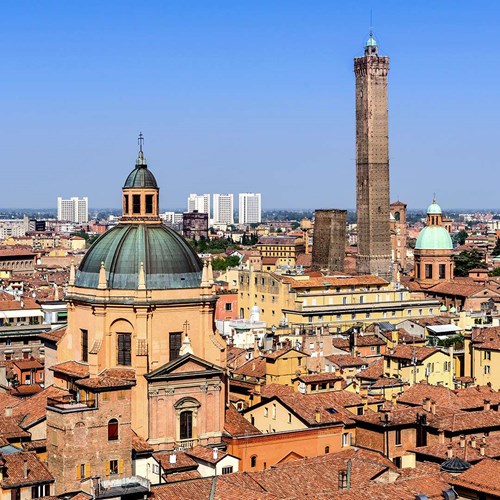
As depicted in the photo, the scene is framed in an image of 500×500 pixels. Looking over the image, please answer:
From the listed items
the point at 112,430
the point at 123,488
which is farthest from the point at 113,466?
the point at 123,488

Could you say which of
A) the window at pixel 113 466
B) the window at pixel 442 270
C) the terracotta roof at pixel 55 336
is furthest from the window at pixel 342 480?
the window at pixel 442 270

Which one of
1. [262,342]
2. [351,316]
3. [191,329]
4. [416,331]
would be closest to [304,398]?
[191,329]

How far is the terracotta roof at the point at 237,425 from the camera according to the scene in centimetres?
3558

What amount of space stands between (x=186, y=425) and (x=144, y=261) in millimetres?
4793

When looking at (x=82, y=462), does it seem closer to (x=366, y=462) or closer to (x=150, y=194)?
(x=366, y=462)

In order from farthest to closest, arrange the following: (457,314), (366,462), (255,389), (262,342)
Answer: (457,314) < (262,342) < (255,389) < (366,462)

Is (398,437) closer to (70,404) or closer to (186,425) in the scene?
(186,425)

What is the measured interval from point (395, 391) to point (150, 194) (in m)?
12.7

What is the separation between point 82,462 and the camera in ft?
97.1

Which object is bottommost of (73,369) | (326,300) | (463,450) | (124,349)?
(463,450)

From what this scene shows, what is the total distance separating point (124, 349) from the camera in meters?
35.6

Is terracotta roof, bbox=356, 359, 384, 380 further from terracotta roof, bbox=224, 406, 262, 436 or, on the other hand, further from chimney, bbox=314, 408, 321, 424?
terracotta roof, bbox=224, 406, 262, 436

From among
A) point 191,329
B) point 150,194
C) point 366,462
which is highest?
point 150,194

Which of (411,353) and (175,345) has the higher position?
(175,345)
